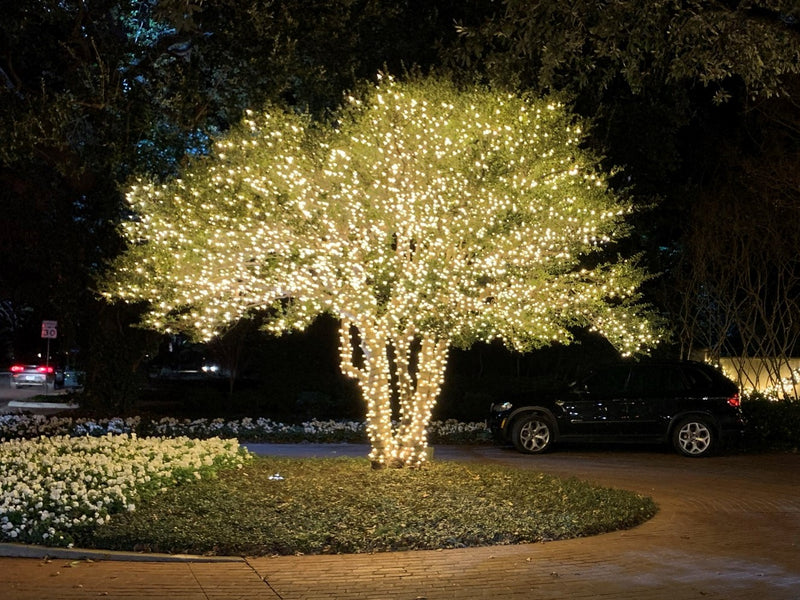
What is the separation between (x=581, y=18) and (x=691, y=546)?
599 centimetres

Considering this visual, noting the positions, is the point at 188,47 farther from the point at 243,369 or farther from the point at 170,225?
the point at 243,369

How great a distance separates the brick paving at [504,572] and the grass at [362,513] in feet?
0.76

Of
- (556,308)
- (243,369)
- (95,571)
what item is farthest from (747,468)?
(243,369)

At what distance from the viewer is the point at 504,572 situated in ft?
28.3

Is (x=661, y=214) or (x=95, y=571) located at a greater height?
(x=661, y=214)

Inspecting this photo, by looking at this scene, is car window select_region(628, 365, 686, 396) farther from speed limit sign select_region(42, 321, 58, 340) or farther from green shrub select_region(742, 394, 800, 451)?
speed limit sign select_region(42, 321, 58, 340)

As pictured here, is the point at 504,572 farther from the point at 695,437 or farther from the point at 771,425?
the point at 771,425

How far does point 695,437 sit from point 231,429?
8733 mm

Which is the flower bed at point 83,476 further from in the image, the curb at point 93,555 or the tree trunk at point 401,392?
the tree trunk at point 401,392

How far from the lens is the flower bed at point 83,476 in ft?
32.0

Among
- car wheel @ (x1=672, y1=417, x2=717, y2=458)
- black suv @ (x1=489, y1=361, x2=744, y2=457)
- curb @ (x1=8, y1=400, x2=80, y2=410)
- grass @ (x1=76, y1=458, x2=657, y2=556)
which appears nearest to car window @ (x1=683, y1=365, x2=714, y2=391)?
black suv @ (x1=489, y1=361, x2=744, y2=457)

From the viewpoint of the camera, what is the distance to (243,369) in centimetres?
4062

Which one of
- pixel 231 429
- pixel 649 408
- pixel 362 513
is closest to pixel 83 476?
pixel 362 513

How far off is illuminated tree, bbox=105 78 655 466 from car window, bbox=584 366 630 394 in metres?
4.51
